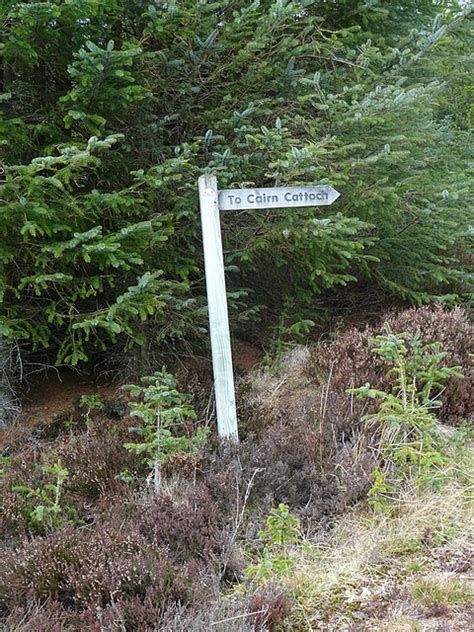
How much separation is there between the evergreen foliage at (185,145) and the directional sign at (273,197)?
481 mm

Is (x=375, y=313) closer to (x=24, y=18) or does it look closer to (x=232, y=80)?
(x=232, y=80)

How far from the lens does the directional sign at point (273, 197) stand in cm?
463

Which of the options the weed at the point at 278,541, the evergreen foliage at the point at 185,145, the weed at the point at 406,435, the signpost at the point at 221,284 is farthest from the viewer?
the evergreen foliage at the point at 185,145

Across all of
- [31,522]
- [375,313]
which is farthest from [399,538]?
[375,313]

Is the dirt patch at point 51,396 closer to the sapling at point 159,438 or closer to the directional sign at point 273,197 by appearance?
the sapling at point 159,438

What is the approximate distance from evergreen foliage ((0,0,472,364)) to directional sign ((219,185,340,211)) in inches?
18.9

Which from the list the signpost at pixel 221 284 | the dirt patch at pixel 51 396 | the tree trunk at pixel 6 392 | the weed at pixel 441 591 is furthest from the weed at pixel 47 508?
the tree trunk at pixel 6 392

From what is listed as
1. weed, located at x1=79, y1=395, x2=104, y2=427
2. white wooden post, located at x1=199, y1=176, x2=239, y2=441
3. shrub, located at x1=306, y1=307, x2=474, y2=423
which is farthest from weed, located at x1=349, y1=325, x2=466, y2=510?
weed, located at x1=79, y1=395, x2=104, y2=427

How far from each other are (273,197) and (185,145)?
51.9 inches

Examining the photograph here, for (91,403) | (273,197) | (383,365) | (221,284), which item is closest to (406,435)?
(383,365)

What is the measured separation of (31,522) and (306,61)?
5586 mm

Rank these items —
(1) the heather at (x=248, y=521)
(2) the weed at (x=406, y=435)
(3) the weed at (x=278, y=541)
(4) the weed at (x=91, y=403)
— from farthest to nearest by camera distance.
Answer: (4) the weed at (x=91, y=403), (2) the weed at (x=406, y=435), (3) the weed at (x=278, y=541), (1) the heather at (x=248, y=521)

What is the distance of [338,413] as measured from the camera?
476 centimetres

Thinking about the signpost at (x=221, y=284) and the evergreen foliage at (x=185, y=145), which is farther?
the evergreen foliage at (x=185, y=145)
